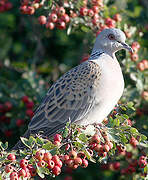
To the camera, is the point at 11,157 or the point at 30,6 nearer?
the point at 11,157

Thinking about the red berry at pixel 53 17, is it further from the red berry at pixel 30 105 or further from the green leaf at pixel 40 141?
the green leaf at pixel 40 141

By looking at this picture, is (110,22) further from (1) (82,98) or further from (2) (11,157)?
(2) (11,157)

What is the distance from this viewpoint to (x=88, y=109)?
4125 millimetres

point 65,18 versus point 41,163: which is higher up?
point 65,18

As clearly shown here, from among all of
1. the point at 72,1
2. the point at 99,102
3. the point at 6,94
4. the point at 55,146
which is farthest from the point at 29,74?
the point at 55,146

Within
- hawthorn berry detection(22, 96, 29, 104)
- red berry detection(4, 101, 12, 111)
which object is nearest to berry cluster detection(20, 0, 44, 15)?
hawthorn berry detection(22, 96, 29, 104)

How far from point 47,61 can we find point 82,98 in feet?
7.38

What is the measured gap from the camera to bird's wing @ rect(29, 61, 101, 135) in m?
4.10

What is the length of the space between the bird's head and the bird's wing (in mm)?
370

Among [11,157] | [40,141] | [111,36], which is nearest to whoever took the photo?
[11,157]

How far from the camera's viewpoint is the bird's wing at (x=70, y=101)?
13.5ft

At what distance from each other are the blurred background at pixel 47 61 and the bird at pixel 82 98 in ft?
1.55

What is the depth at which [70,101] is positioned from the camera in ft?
13.8

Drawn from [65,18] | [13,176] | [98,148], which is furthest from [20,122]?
[13,176]
